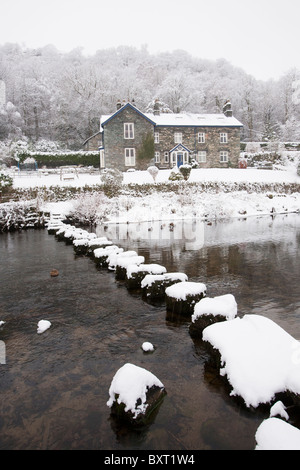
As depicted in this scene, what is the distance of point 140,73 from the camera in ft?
258

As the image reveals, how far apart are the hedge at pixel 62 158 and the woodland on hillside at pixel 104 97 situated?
921cm

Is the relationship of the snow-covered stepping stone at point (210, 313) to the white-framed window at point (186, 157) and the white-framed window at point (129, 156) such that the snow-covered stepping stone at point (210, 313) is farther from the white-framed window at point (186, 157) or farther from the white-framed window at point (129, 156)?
the white-framed window at point (186, 157)

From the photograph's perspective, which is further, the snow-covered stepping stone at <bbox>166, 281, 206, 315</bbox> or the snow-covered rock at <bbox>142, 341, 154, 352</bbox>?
the snow-covered stepping stone at <bbox>166, 281, 206, 315</bbox>

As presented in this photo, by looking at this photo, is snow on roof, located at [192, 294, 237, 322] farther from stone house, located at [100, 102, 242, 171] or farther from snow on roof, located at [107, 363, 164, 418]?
stone house, located at [100, 102, 242, 171]

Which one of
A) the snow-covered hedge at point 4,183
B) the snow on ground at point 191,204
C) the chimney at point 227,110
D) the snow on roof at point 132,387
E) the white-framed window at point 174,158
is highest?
the chimney at point 227,110

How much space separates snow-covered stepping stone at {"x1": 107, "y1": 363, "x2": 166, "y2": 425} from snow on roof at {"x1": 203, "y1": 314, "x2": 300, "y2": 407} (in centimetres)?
106

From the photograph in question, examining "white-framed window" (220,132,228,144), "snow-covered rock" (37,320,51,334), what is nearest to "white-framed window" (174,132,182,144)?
"white-framed window" (220,132,228,144)

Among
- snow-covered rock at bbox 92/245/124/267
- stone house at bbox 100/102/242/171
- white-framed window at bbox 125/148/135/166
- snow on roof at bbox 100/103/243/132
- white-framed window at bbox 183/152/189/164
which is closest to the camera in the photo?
snow-covered rock at bbox 92/245/124/267

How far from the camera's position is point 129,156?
37906 mm

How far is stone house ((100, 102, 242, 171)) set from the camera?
36.9 meters

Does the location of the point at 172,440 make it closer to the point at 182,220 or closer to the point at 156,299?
the point at 156,299

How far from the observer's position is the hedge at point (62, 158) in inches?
1657

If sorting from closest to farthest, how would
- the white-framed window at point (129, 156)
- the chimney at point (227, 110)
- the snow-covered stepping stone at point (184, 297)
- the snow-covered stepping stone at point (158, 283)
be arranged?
1. the snow-covered stepping stone at point (184, 297)
2. the snow-covered stepping stone at point (158, 283)
3. the white-framed window at point (129, 156)
4. the chimney at point (227, 110)

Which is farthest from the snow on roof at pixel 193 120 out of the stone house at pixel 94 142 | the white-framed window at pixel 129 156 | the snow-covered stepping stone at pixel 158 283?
the snow-covered stepping stone at pixel 158 283
